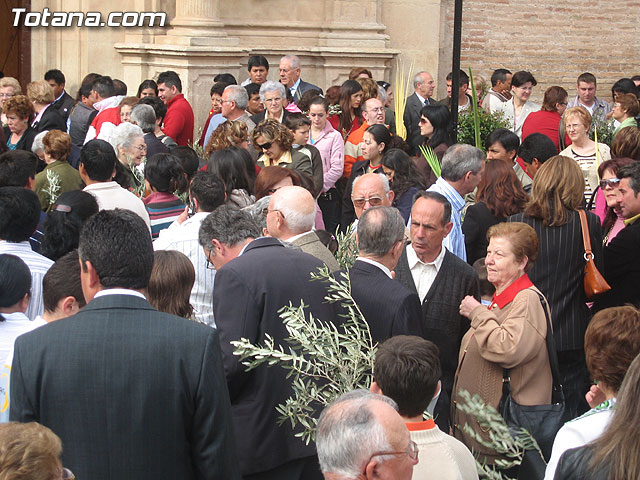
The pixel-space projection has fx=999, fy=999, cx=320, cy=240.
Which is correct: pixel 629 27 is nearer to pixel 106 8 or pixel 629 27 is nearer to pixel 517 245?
pixel 106 8

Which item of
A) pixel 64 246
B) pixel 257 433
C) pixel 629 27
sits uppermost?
pixel 629 27

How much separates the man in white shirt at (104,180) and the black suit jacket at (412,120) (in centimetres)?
503

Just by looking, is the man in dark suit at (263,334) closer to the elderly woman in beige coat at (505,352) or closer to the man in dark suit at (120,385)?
the elderly woman in beige coat at (505,352)

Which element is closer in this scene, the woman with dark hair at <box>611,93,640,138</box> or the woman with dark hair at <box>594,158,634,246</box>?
the woman with dark hair at <box>594,158,634,246</box>

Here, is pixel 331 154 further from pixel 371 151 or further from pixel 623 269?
pixel 623 269

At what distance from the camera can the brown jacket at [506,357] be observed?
4.85 metres

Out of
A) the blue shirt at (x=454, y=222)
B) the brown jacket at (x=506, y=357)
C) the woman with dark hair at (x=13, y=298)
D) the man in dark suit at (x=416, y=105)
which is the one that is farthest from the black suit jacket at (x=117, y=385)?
the man in dark suit at (x=416, y=105)

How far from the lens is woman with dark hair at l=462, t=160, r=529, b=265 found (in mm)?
6766

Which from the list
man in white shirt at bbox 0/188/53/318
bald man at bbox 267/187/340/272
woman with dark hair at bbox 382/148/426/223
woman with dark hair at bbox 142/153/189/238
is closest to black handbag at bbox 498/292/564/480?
bald man at bbox 267/187/340/272

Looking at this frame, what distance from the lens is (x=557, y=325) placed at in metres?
6.04

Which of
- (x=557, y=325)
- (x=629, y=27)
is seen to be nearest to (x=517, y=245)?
(x=557, y=325)

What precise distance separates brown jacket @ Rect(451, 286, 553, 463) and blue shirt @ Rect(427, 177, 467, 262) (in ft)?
4.08

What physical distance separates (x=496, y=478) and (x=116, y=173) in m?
4.99

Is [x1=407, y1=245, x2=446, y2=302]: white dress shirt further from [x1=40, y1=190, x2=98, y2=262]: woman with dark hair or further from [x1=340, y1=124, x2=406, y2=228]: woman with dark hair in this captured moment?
[x1=340, y1=124, x2=406, y2=228]: woman with dark hair
